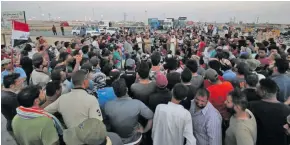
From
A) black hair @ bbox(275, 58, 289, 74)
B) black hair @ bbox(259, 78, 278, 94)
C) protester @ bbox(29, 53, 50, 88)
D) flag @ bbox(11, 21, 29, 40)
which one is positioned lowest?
protester @ bbox(29, 53, 50, 88)

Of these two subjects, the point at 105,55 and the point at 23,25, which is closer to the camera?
the point at 23,25

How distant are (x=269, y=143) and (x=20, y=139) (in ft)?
10.0

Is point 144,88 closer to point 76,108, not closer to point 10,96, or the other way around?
point 76,108

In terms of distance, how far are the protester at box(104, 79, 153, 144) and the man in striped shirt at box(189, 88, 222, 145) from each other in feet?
2.27

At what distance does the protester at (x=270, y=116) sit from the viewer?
277 centimetres

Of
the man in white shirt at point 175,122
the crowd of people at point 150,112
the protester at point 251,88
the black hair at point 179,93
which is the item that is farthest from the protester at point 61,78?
the protester at point 251,88

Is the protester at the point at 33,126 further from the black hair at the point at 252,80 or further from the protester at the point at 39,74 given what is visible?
the black hair at the point at 252,80

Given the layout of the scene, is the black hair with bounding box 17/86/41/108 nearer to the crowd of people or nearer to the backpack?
Result: the crowd of people

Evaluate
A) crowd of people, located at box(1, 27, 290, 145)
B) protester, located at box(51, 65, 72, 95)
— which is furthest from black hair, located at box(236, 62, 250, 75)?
protester, located at box(51, 65, 72, 95)

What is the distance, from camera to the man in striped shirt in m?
2.83

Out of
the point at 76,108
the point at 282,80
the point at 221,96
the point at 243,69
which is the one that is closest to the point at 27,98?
the point at 76,108

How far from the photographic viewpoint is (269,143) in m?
2.87

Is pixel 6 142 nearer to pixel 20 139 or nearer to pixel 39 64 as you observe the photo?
Result: pixel 39 64

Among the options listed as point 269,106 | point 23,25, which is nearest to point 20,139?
point 269,106
